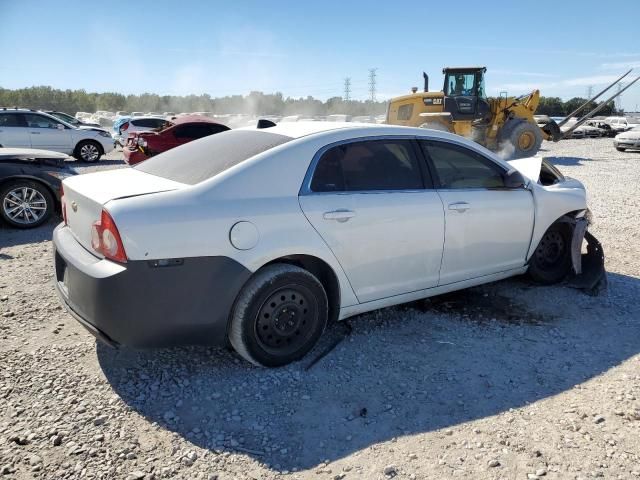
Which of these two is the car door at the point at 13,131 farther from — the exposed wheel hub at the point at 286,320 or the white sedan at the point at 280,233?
the exposed wheel hub at the point at 286,320

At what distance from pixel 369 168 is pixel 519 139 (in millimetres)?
13729

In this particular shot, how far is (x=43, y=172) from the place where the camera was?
696 cm

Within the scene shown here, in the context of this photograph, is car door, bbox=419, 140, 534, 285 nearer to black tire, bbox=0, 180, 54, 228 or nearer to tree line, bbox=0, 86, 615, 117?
black tire, bbox=0, 180, 54, 228

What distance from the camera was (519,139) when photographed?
→ 615 inches

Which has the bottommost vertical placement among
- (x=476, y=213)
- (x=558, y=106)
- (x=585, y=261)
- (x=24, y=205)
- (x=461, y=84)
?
(x=585, y=261)

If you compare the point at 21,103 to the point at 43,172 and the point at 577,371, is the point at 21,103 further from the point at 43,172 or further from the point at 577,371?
Result: the point at 577,371

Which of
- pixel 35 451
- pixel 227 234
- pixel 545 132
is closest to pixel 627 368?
pixel 227 234

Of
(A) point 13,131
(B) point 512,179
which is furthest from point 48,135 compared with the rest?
(B) point 512,179

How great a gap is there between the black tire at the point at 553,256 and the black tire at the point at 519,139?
1140 centimetres

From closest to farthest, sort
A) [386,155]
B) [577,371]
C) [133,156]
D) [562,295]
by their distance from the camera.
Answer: [577,371], [386,155], [562,295], [133,156]

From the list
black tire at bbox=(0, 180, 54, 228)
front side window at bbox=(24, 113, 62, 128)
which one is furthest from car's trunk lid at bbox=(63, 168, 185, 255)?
front side window at bbox=(24, 113, 62, 128)

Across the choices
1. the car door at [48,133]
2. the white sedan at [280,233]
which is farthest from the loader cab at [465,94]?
the white sedan at [280,233]

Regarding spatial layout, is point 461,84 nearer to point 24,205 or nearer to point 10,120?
point 24,205

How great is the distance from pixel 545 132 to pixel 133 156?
14.8 m
